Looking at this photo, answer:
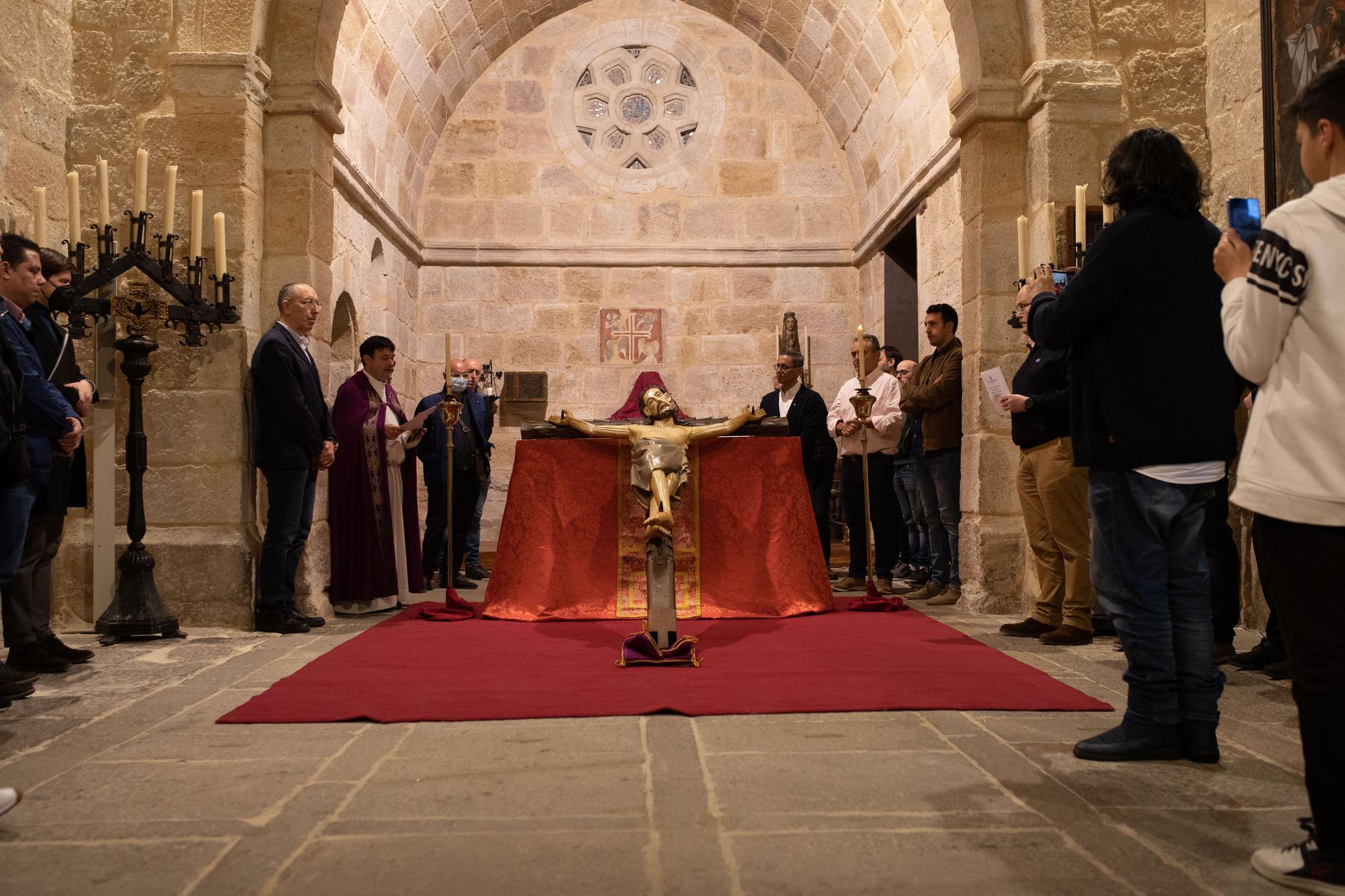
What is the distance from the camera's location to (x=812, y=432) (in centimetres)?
711

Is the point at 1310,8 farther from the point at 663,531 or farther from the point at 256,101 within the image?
the point at 256,101

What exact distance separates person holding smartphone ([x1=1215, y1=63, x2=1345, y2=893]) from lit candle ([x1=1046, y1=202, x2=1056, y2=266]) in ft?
11.8

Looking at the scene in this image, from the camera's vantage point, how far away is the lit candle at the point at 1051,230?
5.65m

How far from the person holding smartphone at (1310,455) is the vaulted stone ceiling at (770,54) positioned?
585cm

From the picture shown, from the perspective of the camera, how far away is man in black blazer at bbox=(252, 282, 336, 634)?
5434 millimetres

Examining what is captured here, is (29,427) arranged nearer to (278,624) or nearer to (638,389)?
(278,624)

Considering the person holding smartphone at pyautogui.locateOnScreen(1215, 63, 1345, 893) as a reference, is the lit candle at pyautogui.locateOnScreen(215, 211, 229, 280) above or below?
above

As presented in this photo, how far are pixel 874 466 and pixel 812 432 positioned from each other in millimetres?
487

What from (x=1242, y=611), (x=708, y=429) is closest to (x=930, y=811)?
(x=708, y=429)

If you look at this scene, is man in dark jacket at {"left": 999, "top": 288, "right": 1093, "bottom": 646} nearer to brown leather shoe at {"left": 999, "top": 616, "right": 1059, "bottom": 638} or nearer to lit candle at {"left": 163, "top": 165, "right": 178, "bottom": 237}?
brown leather shoe at {"left": 999, "top": 616, "right": 1059, "bottom": 638}

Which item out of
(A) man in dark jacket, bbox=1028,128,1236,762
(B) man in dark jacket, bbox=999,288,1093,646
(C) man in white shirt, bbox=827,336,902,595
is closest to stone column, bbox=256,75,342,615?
(C) man in white shirt, bbox=827,336,902,595

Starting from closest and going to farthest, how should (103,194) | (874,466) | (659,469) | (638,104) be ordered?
(659,469) < (103,194) < (874,466) < (638,104)

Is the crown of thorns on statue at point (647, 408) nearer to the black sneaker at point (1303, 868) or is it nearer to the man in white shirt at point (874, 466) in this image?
the man in white shirt at point (874, 466)

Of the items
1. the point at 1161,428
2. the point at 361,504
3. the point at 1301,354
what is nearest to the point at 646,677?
the point at 1161,428
